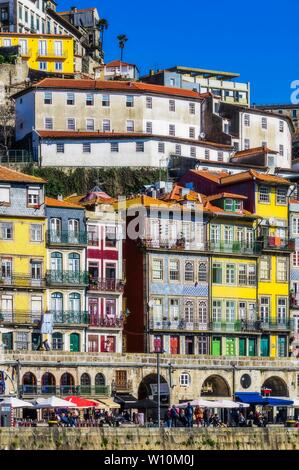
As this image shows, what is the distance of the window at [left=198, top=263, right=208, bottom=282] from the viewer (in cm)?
9862

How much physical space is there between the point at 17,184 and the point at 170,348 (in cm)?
1262

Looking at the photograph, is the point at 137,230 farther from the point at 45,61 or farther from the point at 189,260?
the point at 45,61

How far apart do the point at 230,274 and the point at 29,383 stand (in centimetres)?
1869

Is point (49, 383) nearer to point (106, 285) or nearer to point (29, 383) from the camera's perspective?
point (29, 383)

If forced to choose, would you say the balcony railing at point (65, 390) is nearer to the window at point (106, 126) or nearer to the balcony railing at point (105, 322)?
the balcony railing at point (105, 322)

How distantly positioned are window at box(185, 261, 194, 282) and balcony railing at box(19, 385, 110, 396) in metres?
12.8

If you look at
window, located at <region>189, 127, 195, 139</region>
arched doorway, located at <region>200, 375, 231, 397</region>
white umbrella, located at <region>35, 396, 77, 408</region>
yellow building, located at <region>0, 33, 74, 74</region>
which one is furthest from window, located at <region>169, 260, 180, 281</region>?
yellow building, located at <region>0, 33, 74, 74</region>

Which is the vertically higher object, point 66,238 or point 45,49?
point 45,49

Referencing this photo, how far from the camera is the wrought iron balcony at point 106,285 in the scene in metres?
94.9

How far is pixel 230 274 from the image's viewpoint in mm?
99875

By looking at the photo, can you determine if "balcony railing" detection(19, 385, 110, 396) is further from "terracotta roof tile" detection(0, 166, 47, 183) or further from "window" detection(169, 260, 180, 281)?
"terracotta roof tile" detection(0, 166, 47, 183)

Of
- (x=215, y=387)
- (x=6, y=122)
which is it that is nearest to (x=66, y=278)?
(x=215, y=387)

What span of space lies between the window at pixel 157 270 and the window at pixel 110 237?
255cm

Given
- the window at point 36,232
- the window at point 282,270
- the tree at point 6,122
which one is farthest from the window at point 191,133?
the window at point 36,232
